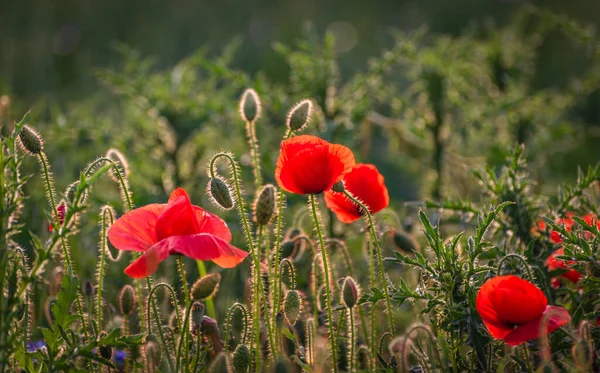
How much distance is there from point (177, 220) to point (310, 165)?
0.90ft

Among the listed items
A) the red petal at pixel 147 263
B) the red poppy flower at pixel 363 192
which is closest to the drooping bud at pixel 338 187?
the red poppy flower at pixel 363 192

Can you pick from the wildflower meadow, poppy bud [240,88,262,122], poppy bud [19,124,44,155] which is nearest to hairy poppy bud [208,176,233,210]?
the wildflower meadow

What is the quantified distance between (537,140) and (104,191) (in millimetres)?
1733

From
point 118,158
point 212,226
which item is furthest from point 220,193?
point 118,158

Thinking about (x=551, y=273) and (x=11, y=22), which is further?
(x=11, y=22)

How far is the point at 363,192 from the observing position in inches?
69.3

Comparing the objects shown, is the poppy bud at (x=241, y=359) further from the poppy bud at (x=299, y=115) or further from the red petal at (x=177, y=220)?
the poppy bud at (x=299, y=115)

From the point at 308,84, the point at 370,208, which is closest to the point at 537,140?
the point at 308,84

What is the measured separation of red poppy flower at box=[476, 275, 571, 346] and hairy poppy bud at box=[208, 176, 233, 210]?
534mm

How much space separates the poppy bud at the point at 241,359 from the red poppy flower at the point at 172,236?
192 mm

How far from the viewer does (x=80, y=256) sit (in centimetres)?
250

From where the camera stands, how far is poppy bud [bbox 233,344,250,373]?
1.52 meters

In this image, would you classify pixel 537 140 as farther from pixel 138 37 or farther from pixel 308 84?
pixel 138 37

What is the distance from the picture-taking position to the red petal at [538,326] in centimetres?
135
